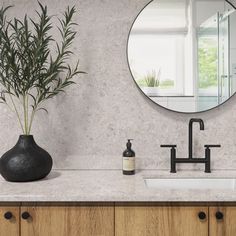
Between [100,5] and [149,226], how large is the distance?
1352 millimetres

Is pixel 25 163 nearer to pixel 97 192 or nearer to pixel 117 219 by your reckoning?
pixel 97 192

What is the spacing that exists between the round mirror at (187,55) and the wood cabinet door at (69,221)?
2.78 ft

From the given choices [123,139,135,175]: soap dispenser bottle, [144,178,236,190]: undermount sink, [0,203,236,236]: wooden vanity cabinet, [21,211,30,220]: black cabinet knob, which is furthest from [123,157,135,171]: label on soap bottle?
[21,211,30,220]: black cabinet knob

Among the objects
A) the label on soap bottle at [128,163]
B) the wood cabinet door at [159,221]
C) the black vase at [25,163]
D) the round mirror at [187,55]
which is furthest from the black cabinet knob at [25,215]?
the round mirror at [187,55]

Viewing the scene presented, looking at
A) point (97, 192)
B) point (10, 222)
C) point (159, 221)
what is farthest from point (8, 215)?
point (159, 221)

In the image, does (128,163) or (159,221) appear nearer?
(159,221)

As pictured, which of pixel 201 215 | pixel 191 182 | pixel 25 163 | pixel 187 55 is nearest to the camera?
pixel 201 215

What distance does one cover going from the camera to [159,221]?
1540mm

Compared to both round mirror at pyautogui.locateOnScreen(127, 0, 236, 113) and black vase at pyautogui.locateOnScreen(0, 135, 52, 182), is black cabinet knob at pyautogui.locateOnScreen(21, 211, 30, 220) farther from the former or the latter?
round mirror at pyautogui.locateOnScreen(127, 0, 236, 113)

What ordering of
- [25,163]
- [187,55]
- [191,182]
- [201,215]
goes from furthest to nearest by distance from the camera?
[187,55]
[191,182]
[25,163]
[201,215]

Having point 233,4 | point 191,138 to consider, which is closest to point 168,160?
point 191,138

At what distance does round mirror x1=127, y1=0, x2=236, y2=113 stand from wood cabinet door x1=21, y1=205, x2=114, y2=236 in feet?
2.78

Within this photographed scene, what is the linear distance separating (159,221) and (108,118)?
31.0 inches

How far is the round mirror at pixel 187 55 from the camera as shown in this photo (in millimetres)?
2102
